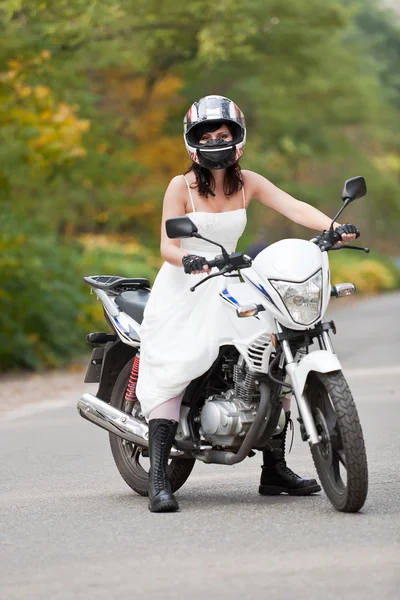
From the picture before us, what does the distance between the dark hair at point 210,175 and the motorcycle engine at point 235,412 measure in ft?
2.93

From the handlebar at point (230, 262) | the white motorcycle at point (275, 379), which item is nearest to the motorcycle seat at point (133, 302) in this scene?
the white motorcycle at point (275, 379)

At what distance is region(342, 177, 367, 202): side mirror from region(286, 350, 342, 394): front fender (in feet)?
2.47

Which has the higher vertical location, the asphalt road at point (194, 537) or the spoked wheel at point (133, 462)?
the spoked wheel at point (133, 462)

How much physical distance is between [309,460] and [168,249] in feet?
8.05

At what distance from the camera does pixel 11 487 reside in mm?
8328

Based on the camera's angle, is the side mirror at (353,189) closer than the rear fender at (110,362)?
Yes

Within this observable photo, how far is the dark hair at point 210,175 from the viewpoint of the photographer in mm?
7035

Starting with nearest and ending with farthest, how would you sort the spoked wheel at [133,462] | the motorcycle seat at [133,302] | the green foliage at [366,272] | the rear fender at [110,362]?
the spoked wheel at [133,462], the motorcycle seat at [133,302], the rear fender at [110,362], the green foliage at [366,272]

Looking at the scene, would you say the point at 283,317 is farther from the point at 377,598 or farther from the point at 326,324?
the point at 377,598

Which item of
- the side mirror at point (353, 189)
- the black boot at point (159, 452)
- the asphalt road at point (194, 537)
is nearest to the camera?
the asphalt road at point (194, 537)

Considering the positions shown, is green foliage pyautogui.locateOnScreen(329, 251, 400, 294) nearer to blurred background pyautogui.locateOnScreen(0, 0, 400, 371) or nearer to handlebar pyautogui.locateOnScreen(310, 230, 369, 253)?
blurred background pyautogui.locateOnScreen(0, 0, 400, 371)

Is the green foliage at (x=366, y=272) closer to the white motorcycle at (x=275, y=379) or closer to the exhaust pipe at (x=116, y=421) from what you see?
the exhaust pipe at (x=116, y=421)

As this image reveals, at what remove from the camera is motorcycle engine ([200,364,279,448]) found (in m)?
6.80

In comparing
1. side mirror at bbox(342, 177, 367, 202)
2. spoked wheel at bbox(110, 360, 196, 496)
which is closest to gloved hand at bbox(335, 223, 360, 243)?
side mirror at bbox(342, 177, 367, 202)
